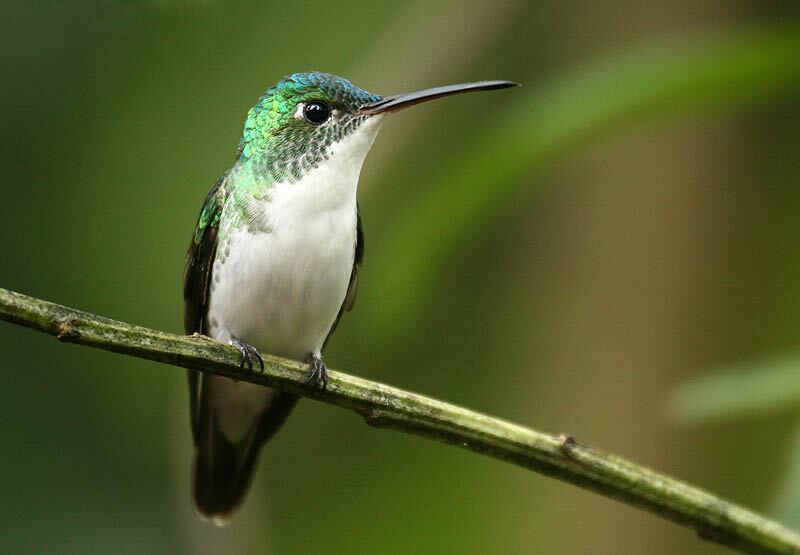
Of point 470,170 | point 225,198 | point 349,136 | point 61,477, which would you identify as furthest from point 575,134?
point 61,477

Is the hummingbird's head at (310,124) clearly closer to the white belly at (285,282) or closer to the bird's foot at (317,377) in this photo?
the white belly at (285,282)

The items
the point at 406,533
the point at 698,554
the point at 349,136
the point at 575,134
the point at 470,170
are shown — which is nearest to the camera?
the point at 575,134

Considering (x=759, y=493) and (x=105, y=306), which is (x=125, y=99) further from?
(x=759, y=493)

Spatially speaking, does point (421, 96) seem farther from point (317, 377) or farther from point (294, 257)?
point (317, 377)

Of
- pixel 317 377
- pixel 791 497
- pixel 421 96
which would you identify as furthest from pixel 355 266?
pixel 791 497

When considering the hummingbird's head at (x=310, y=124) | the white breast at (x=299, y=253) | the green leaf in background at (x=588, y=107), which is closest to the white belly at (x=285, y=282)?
the white breast at (x=299, y=253)

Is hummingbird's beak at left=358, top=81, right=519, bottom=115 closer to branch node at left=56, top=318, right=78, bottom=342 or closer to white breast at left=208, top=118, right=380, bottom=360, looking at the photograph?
white breast at left=208, top=118, right=380, bottom=360
